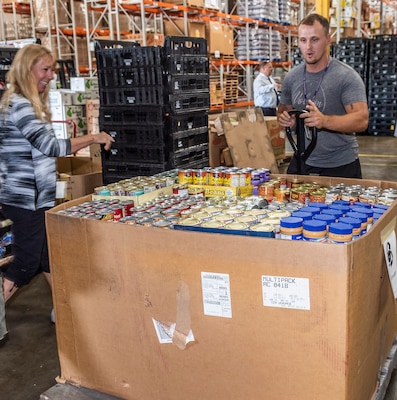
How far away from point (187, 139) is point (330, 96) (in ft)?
5.05

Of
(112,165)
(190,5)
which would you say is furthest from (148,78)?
(190,5)

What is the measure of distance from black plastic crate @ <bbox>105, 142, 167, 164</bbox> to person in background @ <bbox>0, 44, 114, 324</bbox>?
989mm

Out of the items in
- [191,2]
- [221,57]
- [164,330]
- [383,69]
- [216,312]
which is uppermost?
[191,2]

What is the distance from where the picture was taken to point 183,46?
439cm

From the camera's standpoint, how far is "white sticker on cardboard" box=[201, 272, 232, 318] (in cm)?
176

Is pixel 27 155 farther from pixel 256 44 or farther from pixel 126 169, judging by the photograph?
pixel 256 44

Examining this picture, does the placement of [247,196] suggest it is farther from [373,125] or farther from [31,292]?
[373,125]

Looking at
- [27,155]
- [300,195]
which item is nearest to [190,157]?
[27,155]

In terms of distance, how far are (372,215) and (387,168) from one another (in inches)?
296

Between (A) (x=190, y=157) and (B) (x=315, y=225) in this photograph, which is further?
(A) (x=190, y=157)

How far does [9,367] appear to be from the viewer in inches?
122

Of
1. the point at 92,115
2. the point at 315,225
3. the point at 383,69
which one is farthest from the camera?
the point at 383,69

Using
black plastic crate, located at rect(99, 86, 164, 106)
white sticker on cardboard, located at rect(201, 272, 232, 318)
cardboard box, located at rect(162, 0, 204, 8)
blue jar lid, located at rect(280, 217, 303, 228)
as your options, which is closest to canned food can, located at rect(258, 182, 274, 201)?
blue jar lid, located at rect(280, 217, 303, 228)

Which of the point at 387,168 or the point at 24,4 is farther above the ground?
the point at 24,4
